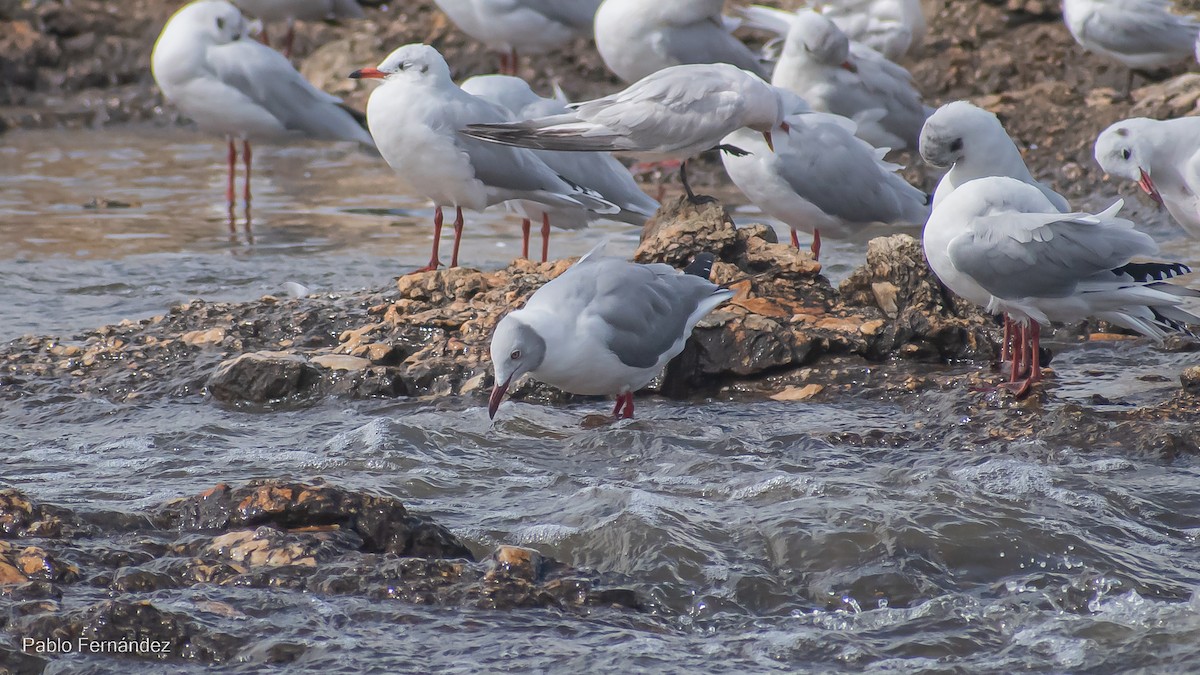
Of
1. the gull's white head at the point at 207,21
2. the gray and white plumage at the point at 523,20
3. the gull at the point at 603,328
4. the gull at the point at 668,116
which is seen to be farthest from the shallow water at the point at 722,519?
the gray and white plumage at the point at 523,20

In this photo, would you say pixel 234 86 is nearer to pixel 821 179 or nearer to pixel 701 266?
pixel 821 179

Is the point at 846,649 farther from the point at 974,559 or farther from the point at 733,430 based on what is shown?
the point at 733,430

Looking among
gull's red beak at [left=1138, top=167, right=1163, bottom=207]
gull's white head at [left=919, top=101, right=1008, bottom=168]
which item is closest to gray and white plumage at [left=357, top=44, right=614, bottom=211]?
gull's white head at [left=919, top=101, right=1008, bottom=168]

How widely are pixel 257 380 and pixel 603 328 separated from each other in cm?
141

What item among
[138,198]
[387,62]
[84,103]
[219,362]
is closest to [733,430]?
[219,362]

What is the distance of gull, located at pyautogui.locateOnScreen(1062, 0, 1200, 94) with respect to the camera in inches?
409

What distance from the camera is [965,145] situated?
5984 mm

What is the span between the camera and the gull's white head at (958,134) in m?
5.93

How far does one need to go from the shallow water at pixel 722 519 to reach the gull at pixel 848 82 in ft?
10.5

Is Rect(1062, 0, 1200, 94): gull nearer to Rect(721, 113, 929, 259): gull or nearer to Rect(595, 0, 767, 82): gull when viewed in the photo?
Rect(595, 0, 767, 82): gull

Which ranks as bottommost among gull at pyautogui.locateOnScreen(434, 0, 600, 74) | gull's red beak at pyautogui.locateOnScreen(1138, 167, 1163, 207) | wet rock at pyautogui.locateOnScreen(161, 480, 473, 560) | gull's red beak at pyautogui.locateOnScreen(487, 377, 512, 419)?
wet rock at pyautogui.locateOnScreen(161, 480, 473, 560)

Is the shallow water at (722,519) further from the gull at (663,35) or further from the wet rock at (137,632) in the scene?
the gull at (663,35)

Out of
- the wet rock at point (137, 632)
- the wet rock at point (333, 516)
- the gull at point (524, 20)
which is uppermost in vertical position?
the gull at point (524, 20)

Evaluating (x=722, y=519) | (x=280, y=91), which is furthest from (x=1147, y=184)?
(x=280, y=91)
